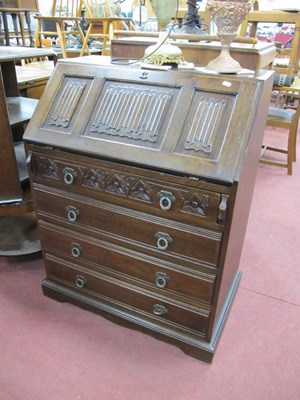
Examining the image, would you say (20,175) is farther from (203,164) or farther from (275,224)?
(275,224)

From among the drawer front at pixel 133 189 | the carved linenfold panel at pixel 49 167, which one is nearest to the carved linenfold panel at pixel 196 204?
the drawer front at pixel 133 189

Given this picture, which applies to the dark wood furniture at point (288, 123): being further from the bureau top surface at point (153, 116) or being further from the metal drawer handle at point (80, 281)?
the metal drawer handle at point (80, 281)

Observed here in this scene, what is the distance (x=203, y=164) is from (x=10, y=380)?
3.84 feet

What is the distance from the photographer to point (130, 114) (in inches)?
48.4

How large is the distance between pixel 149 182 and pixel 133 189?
83 mm

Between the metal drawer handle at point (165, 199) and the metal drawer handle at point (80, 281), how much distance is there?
0.65 meters

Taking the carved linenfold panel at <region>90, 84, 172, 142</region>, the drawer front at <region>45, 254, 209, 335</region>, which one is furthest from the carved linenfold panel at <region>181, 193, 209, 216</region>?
the drawer front at <region>45, 254, 209, 335</region>

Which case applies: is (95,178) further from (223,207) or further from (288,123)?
(288,123)

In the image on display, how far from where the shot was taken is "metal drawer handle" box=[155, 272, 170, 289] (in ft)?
4.39

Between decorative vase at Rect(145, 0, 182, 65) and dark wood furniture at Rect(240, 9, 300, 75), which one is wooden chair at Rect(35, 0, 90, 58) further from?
decorative vase at Rect(145, 0, 182, 65)

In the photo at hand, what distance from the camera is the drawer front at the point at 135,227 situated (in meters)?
1.19

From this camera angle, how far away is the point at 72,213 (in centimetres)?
142

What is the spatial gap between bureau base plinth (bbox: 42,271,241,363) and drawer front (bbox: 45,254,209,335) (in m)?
0.03

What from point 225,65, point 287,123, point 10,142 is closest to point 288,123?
point 287,123
